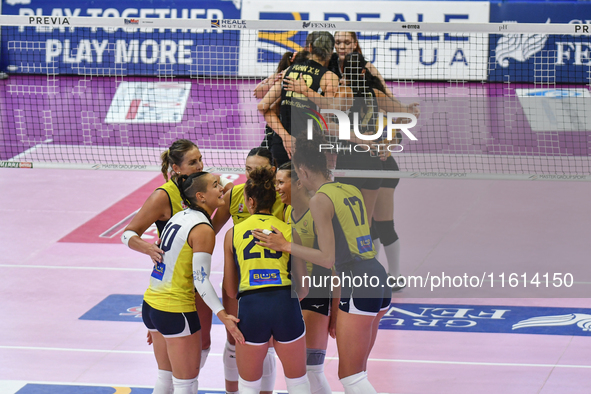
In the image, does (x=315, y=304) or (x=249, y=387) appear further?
(x=315, y=304)

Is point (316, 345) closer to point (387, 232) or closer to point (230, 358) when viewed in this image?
point (230, 358)

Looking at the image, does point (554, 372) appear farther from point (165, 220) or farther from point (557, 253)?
point (165, 220)

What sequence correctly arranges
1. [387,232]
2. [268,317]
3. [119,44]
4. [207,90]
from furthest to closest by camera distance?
[119,44] → [207,90] → [387,232] → [268,317]

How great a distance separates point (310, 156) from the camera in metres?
4.37

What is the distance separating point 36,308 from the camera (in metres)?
7.06

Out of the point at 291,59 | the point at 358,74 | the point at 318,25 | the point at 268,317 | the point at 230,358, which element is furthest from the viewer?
the point at 291,59

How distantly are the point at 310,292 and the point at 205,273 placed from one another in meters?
0.74

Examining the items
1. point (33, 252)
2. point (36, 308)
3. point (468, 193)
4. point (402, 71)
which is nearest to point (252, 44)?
point (402, 71)

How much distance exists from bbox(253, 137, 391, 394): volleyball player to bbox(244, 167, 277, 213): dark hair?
0.67 ft

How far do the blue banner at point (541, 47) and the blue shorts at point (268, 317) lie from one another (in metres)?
12.8

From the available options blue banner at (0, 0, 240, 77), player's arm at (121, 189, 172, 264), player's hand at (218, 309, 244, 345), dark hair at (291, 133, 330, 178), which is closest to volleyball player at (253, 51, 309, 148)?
player's arm at (121, 189, 172, 264)

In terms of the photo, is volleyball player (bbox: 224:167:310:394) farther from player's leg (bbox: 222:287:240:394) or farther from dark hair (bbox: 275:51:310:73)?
dark hair (bbox: 275:51:310:73)

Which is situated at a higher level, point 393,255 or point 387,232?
point 387,232

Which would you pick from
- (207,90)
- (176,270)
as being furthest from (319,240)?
(207,90)
